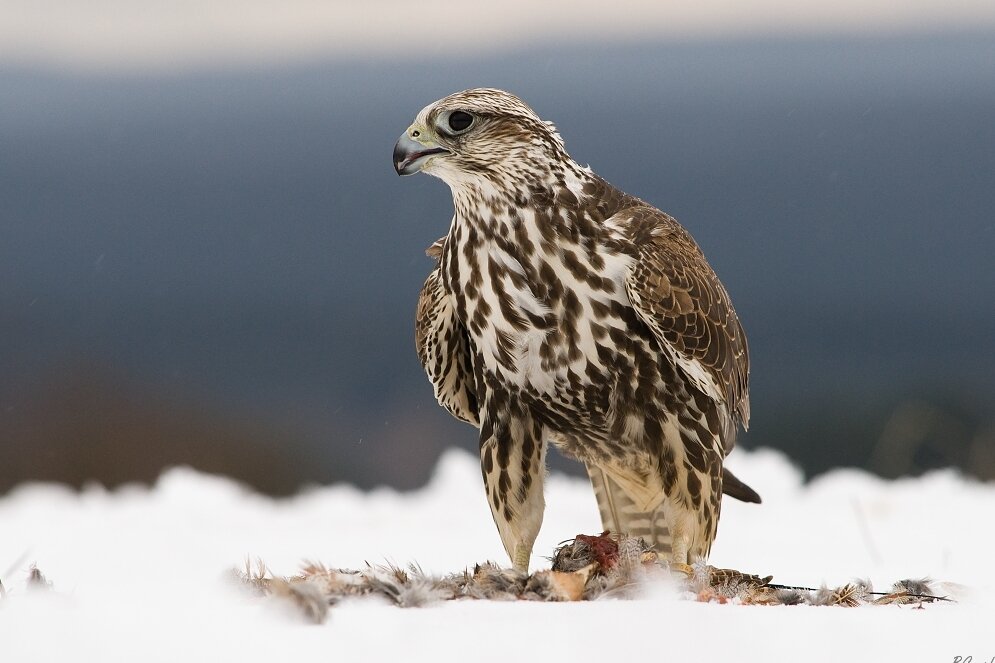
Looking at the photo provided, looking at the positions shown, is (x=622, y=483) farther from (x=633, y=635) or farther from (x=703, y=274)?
(x=633, y=635)

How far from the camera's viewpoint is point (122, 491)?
5.84 metres

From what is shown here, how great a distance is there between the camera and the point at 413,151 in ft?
11.2

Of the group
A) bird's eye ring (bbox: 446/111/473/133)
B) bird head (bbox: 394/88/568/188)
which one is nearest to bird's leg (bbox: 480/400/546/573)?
bird head (bbox: 394/88/568/188)

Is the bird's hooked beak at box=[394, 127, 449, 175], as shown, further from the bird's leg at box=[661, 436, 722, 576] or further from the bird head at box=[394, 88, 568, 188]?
the bird's leg at box=[661, 436, 722, 576]

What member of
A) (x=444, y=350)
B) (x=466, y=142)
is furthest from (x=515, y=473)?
(x=466, y=142)

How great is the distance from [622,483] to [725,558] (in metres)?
1.33

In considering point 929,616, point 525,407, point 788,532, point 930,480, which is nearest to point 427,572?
point 525,407

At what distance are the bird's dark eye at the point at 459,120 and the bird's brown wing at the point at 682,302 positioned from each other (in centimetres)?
55

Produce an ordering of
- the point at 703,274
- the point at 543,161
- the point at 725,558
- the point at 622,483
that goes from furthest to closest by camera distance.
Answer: the point at 725,558 → the point at 622,483 → the point at 703,274 → the point at 543,161

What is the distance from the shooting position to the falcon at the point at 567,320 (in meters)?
3.43

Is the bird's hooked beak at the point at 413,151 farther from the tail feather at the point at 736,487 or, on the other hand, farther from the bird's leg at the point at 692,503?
the tail feather at the point at 736,487

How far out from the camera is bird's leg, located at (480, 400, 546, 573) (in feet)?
12.3

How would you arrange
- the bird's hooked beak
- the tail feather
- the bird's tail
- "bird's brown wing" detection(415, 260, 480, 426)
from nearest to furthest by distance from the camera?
1. the bird's hooked beak
2. "bird's brown wing" detection(415, 260, 480, 426)
3. the bird's tail
4. the tail feather

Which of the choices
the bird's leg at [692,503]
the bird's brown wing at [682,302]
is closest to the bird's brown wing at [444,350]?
the bird's brown wing at [682,302]
